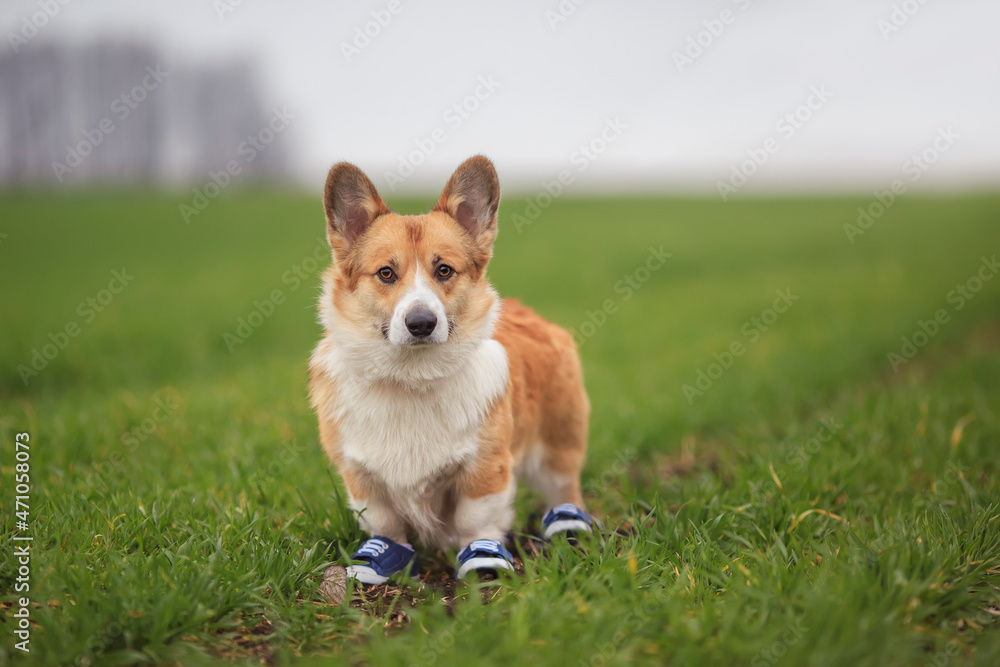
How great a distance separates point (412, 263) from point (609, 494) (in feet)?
7.13

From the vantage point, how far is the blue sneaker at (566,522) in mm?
3438

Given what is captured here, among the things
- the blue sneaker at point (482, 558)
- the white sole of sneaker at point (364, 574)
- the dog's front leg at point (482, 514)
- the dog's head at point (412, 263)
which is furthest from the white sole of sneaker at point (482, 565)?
the dog's head at point (412, 263)

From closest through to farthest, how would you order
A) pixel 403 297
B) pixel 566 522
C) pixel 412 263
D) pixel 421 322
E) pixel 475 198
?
pixel 421 322 → pixel 403 297 → pixel 412 263 → pixel 475 198 → pixel 566 522

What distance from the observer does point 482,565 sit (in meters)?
3.04

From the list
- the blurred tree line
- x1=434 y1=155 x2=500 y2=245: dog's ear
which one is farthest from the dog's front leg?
the blurred tree line

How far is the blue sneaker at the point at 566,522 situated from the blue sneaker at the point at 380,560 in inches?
29.0

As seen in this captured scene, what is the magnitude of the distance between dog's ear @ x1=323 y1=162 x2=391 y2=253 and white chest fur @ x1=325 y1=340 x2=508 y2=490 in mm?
625

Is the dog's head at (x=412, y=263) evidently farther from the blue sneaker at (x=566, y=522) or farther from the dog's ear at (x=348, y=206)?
the blue sneaker at (x=566, y=522)

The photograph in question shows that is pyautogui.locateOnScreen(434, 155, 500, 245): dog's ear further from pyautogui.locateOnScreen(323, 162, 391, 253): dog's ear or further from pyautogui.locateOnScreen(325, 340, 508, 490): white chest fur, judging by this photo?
pyautogui.locateOnScreen(325, 340, 508, 490): white chest fur

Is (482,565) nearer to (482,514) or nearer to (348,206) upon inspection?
(482,514)

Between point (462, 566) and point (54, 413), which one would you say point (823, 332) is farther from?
point (54, 413)

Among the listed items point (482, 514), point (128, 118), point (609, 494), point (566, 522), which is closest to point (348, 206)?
point (482, 514)

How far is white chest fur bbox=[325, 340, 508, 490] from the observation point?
313cm

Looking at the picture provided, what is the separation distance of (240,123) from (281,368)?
88.9ft
